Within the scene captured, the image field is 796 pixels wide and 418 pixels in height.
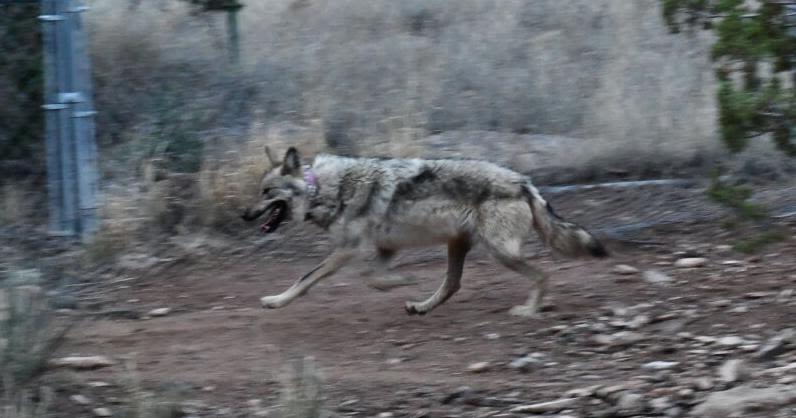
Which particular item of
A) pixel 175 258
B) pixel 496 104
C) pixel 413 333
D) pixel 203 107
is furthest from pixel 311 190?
pixel 496 104

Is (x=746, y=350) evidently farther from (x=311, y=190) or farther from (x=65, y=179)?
(x=65, y=179)

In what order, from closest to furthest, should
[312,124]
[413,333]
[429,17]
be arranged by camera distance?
[413,333]
[312,124]
[429,17]

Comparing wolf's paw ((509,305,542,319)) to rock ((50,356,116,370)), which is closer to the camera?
rock ((50,356,116,370))

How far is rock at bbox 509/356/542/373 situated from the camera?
22.1 ft

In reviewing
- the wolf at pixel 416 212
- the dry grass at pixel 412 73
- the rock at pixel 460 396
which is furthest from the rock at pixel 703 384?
the dry grass at pixel 412 73

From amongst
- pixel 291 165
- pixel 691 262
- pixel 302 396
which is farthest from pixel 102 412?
pixel 691 262

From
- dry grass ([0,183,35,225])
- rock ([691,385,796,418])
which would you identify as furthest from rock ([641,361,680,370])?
dry grass ([0,183,35,225])

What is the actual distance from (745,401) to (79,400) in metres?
3.19

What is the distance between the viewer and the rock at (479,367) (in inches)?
267

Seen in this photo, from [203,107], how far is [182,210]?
77.5 inches

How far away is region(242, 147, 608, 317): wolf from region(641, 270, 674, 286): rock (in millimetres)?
410

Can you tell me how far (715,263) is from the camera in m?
8.42

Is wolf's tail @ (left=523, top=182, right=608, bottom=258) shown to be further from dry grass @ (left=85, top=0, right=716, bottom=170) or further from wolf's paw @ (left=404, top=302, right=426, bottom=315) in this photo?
dry grass @ (left=85, top=0, right=716, bottom=170)

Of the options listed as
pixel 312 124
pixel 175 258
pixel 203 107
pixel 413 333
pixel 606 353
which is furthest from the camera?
pixel 203 107
